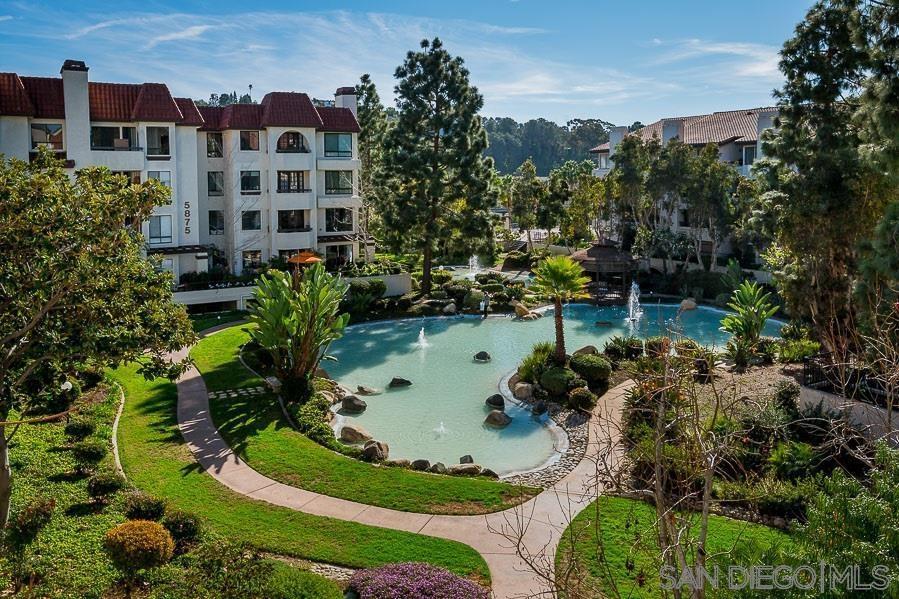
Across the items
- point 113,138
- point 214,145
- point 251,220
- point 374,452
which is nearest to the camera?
point 374,452

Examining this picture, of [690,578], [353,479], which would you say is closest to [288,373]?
[353,479]

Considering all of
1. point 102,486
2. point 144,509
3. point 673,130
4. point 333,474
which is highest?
point 673,130

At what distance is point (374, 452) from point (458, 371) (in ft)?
34.8

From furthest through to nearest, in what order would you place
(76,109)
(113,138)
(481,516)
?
(113,138)
(76,109)
(481,516)

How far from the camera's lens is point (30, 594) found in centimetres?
1206

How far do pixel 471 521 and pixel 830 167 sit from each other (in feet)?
52.3

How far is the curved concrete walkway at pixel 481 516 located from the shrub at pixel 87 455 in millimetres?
2532

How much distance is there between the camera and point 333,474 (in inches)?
750

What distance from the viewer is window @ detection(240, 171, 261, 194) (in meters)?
45.1

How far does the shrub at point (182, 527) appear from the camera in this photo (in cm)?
1487

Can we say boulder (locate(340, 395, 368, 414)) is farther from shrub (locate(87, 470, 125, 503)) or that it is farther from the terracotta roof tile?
the terracotta roof tile

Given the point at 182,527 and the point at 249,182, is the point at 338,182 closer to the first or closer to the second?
the point at 249,182

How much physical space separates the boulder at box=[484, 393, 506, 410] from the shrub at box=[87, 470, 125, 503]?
502 inches

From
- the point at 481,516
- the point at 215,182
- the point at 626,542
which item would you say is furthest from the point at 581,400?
the point at 215,182
